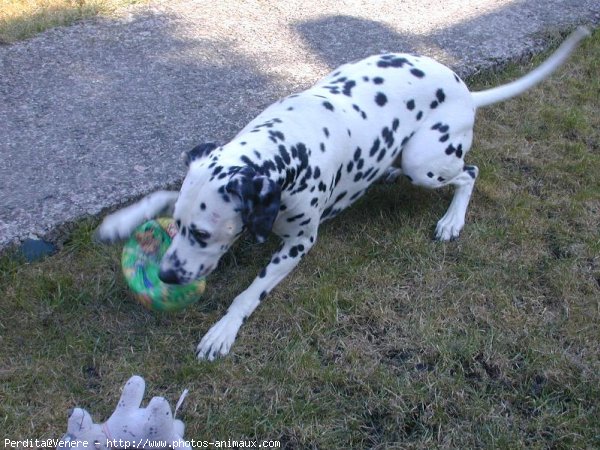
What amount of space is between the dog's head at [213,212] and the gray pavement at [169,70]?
107 centimetres

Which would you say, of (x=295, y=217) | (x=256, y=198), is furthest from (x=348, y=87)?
(x=256, y=198)

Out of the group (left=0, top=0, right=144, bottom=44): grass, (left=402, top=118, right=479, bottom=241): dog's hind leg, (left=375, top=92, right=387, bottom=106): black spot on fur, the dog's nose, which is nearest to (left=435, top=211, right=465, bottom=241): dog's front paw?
(left=402, top=118, right=479, bottom=241): dog's hind leg

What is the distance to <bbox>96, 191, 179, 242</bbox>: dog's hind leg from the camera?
3.89 m

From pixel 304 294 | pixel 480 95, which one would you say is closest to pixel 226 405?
pixel 304 294

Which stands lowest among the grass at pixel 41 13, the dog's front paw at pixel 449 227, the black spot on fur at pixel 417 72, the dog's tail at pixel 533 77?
the dog's front paw at pixel 449 227

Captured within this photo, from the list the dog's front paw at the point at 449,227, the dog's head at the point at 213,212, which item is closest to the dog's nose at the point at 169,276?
the dog's head at the point at 213,212

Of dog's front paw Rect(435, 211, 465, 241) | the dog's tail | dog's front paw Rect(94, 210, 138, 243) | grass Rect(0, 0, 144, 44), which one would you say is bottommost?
dog's front paw Rect(435, 211, 465, 241)

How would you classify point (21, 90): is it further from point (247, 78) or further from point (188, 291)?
point (188, 291)

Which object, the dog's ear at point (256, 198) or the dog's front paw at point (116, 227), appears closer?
the dog's ear at point (256, 198)

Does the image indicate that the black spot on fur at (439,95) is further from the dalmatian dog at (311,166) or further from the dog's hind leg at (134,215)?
the dog's hind leg at (134,215)

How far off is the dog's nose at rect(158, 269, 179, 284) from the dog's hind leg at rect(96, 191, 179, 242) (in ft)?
2.00

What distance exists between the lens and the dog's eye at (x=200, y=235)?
3232 millimetres

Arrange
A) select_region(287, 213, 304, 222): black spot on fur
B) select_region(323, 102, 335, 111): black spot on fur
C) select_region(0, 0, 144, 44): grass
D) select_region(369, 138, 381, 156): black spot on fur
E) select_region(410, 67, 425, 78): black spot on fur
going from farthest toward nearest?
select_region(0, 0, 144, 44): grass → select_region(410, 67, 425, 78): black spot on fur → select_region(369, 138, 381, 156): black spot on fur → select_region(323, 102, 335, 111): black spot on fur → select_region(287, 213, 304, 222): black spot on fur

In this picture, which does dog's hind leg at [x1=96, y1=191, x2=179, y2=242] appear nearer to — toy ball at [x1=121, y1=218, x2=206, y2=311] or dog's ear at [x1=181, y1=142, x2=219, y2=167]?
toy ball at [x1=121, y1=218, x2=206, y2=311]
